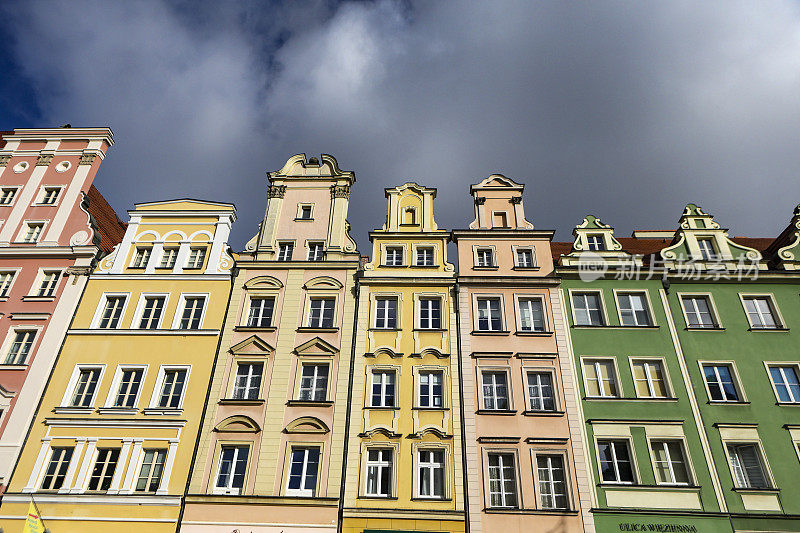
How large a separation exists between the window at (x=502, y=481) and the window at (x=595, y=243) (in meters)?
13.1

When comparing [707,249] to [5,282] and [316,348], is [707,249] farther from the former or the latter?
[5,282]

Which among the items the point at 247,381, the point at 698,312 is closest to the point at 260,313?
the point at 247,381

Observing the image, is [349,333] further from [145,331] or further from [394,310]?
[145,331]

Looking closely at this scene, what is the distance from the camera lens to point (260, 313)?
3153 centimetres

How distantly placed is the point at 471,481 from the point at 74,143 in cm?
3314

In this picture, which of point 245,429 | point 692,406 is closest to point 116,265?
point 245,429

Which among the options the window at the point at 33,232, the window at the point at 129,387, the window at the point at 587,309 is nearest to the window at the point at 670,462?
the window at the point at 587,309

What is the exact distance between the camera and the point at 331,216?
115ft

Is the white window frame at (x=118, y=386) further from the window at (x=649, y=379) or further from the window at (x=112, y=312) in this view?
the window at (x=649, y=379)

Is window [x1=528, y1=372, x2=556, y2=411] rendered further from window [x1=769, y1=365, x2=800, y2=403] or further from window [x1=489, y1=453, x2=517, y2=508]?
window [x1=769, y1=365, x2=800, y2=403]

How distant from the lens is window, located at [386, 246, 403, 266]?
3322 centimetres

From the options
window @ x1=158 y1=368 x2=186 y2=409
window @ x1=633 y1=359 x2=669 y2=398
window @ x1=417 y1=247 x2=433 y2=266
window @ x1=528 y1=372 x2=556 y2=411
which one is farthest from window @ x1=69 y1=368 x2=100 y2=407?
window @ x1=633 y1=359 x2=669 y2=398

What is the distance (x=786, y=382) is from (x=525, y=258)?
13.7 metres

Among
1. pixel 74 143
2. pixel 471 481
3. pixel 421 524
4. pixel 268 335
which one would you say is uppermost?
pixel 74 143
